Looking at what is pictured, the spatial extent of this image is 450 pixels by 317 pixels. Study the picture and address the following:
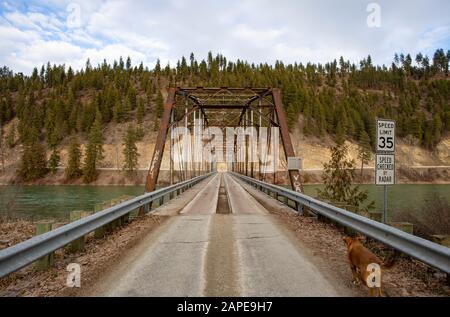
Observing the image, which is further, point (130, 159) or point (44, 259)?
point (130, 159)

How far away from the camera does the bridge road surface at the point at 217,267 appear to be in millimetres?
4294

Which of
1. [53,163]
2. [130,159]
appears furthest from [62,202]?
[53,163]

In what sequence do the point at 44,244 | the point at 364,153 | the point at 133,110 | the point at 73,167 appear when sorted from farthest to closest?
the point at 133,110, the point at 364,153, the point at 73,167, the point at 44,244

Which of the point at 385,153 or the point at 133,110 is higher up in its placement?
the point at 133,110

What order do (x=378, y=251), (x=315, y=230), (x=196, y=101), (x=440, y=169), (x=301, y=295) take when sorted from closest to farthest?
(x=301, y=295), (x=378, y=251), (x=315, y=230), (x=196, y=101), (x=440, y=169)

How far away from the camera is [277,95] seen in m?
20.1

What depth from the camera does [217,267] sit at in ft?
17.1

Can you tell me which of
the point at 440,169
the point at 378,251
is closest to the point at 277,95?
the point at 378,251

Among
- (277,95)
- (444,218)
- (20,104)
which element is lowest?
(444,218)

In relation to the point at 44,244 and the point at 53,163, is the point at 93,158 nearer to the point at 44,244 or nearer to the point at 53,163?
the point at 53,163

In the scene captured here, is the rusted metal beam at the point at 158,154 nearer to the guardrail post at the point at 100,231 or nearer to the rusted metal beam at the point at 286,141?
the rusted metal beam at the point at 286,141

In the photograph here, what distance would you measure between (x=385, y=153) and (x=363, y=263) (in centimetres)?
425

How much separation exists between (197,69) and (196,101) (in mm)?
156855
